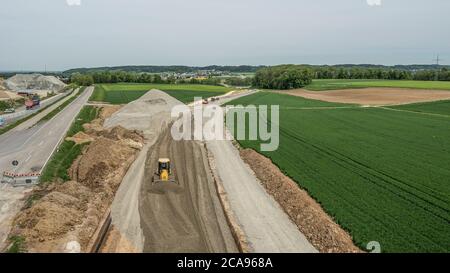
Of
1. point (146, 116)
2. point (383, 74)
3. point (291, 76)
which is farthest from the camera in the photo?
point (383, 74)

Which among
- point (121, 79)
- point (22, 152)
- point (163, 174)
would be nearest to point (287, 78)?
point (121, 79)

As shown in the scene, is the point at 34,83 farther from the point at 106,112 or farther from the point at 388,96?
the point at 388,96

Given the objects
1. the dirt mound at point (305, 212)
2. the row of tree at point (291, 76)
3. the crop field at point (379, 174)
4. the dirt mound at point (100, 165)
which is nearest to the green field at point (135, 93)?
the row of tree at point (291, 76)

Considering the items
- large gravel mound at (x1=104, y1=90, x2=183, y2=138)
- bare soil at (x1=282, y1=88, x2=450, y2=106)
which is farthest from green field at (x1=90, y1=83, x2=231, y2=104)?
bare soil at (x1=282, y1=88, x2=450, y2=106)

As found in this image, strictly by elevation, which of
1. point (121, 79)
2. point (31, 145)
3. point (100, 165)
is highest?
point (121, 79)

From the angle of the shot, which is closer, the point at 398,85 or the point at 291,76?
the point at 398,85

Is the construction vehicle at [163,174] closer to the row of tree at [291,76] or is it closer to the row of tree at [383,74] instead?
the row of tree at [291,76]

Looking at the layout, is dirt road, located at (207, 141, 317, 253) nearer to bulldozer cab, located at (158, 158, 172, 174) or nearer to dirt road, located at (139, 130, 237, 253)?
dirt road, located at (139, 130, 237, 253)
